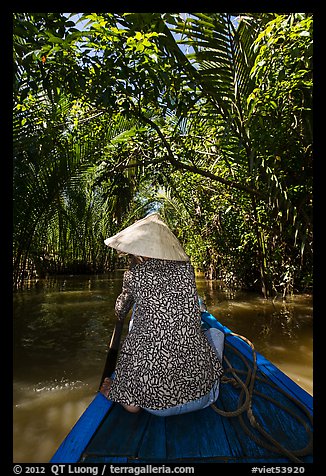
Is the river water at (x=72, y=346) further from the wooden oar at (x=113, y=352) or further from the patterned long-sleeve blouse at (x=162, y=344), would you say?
the patterned long-sleeve blouse at (x=162, y=344)

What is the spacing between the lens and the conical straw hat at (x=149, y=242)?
5.18 feet

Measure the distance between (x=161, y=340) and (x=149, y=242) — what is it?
478 millimetres

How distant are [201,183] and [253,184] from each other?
175 centimetres

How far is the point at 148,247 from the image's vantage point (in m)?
1.59

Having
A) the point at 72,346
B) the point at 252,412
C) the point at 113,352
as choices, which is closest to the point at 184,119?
the point at 72,346

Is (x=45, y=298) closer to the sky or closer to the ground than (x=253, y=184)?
closer to the ground

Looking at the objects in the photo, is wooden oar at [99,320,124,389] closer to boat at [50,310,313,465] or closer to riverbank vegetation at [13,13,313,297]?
boat at [50,310,313,465]

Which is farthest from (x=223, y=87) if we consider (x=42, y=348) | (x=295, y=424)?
(x=42, y=348)

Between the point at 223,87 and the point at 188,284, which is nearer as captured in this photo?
the point at 188,284

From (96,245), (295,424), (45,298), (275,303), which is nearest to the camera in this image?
(295,424)

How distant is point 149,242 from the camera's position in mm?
1611
